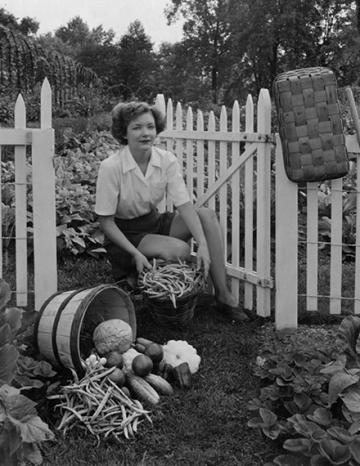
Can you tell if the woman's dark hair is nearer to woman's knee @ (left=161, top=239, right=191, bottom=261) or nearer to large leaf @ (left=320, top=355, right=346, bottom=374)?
woman's knee @ (left=161, top=239, right=191, bottom=261)

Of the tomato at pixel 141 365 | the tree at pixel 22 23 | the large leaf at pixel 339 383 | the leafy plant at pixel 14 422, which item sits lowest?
the tomato at pixel 141 365

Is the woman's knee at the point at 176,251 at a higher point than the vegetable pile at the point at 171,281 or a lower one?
higher

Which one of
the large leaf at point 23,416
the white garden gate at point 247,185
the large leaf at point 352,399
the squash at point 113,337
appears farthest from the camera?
the white garden gate at point 247,185

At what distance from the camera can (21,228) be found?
424 centimetres

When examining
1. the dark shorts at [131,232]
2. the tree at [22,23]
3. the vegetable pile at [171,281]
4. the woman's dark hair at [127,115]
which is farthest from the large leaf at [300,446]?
the tree at [22,23]

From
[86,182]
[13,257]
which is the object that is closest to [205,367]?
[13,257]

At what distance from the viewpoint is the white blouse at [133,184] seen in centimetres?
438

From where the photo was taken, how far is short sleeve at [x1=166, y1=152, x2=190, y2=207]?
450cm

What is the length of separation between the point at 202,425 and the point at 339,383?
29.0 inches

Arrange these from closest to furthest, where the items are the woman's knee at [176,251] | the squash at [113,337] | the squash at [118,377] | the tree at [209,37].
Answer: the squash at [118,377] < the squash at [113,337] < the woman's knee at [176,251] < the tree at [209,37]

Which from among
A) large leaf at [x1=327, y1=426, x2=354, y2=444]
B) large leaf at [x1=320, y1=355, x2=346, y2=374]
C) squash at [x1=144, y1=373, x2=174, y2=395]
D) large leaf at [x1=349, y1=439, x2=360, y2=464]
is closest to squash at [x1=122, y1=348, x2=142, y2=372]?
squash at [x1=144, y1=373, x2=174, y2=395]

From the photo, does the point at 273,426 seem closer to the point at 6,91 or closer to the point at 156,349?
the point at 156,349

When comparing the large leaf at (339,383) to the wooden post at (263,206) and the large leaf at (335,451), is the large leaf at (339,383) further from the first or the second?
the wooden post at (263,206)

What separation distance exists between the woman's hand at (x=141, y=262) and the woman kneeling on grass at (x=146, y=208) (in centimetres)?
6
